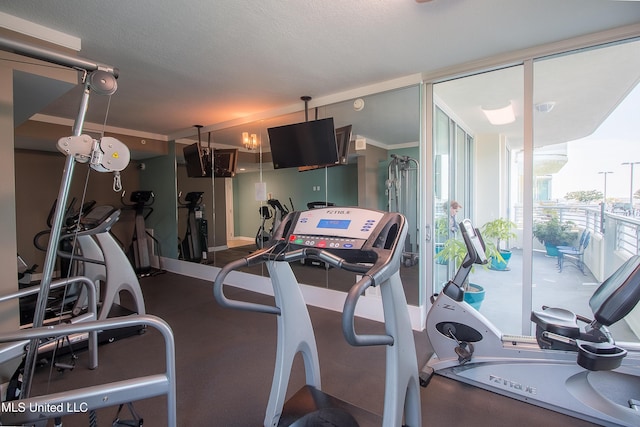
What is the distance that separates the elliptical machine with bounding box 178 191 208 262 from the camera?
17.5 ft

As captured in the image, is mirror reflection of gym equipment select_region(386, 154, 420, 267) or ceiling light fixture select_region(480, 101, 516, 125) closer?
mirror reflection of gym equipment select_region(386, 154, 420, 267)

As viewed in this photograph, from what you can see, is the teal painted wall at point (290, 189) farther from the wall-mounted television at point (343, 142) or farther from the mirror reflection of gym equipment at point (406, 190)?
the mirror reflection of gym equipment at point (406, 190)

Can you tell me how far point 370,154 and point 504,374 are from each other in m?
2.43

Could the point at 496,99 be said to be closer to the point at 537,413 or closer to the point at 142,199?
the point at 537,413

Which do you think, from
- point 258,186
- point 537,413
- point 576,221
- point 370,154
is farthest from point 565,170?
point 258,186

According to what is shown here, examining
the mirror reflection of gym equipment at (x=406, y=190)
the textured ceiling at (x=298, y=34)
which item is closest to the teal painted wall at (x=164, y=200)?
the textured ceiling at (x=298, y=34)

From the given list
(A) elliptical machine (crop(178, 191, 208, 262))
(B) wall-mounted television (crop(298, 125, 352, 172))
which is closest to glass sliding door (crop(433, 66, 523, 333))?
(B) wall-mounted television (crop(298, 125, 352, 172))

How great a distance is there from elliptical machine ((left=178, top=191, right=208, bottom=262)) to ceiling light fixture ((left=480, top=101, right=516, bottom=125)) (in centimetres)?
476

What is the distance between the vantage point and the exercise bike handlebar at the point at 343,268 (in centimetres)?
103

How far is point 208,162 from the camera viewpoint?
4.89m

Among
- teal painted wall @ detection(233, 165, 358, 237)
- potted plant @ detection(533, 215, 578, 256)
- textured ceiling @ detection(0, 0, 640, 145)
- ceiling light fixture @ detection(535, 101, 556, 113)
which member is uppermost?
textured ceiling @ detection(0, 0, 640, 145)

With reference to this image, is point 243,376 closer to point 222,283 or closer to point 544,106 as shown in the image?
point 222,283

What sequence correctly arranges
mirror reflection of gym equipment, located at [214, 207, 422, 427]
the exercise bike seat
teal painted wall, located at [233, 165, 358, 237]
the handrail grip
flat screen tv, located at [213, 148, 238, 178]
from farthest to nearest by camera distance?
flat screen tv, located at [213, 148, 238, 178], teal painted wall, located at [233, 165, 358, 237], the exercise bike seat, mirror reflection of gym equipment, located at [214, 207, 422, 427], the handrail grip

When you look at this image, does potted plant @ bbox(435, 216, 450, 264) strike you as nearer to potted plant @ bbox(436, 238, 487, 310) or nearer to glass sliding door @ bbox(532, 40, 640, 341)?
potted plant @ bbox(436, 238, 487, 310)
